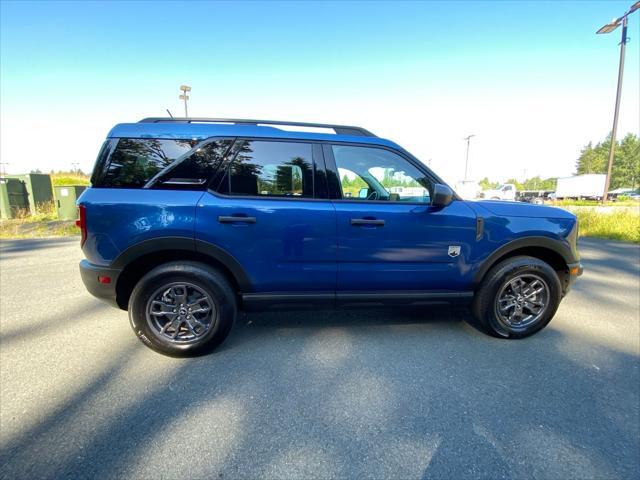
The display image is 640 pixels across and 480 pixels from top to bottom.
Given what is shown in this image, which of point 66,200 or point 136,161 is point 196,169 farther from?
point 66,200

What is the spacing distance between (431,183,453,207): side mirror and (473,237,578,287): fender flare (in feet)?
2.45

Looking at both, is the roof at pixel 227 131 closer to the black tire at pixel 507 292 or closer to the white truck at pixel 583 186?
the black tire at pixel 507 292

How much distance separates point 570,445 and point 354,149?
2658 millimetres

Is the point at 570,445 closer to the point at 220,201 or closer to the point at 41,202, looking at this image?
the point at 220,201

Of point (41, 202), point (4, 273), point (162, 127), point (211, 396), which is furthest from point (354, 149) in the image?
point (41, 202)

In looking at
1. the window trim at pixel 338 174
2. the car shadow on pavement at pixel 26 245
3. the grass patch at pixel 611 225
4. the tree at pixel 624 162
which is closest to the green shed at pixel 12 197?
the car shadow on pavement at pixel 26 245

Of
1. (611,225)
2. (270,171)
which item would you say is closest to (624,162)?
(611,225)

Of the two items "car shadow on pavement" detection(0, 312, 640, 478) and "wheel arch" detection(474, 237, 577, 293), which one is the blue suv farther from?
"car shadow on pavement" detection(0, 312, 640, 478)

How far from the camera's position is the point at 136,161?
259 cm

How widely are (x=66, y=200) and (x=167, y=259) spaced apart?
10.9 m

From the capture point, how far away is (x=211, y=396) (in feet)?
7.16

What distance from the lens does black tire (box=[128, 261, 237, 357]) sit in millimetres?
2592

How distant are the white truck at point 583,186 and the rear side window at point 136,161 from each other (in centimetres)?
5151

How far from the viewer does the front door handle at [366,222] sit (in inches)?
106
